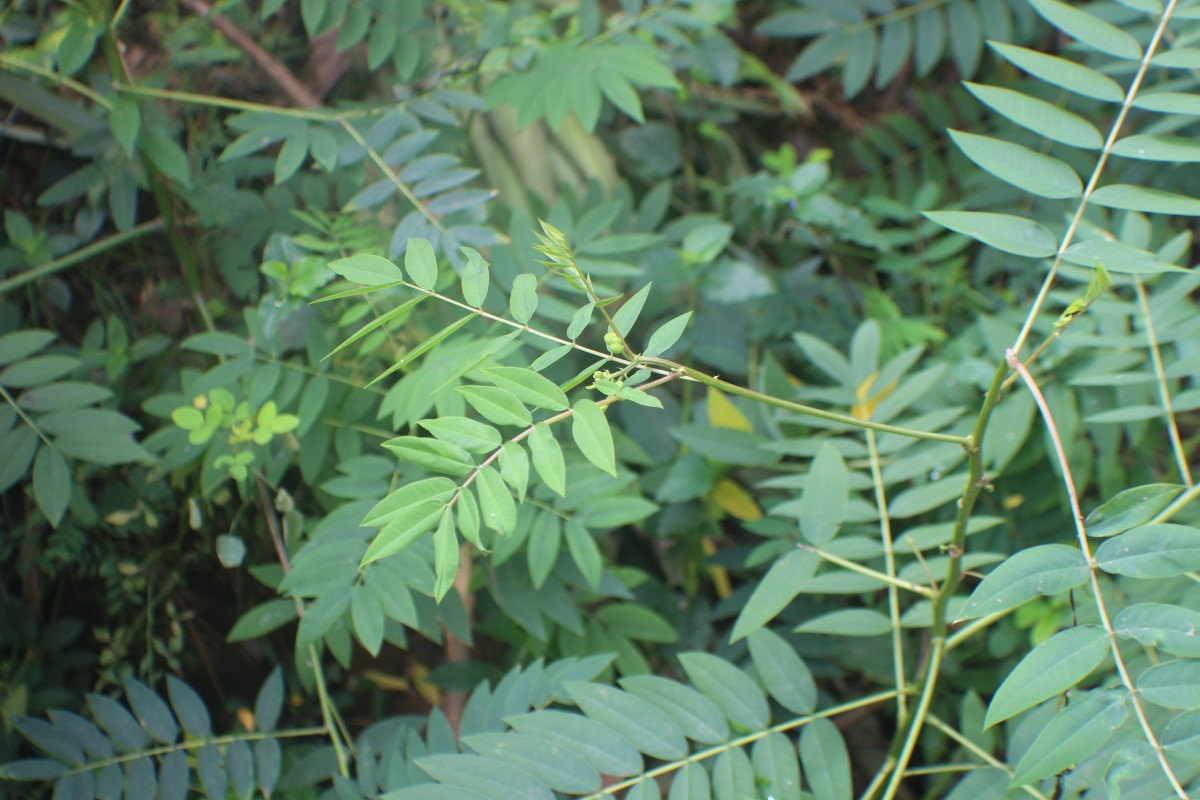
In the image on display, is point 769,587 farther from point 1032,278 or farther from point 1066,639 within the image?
point 1032,278

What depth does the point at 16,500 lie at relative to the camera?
150 cm

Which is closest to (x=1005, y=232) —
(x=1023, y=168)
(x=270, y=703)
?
(x=1023, y=168)

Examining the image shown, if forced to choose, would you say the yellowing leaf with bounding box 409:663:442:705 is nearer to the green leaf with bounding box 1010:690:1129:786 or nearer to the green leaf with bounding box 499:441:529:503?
the green leaf with bounding box 499:441:529:503

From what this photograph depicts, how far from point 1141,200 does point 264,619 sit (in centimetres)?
119

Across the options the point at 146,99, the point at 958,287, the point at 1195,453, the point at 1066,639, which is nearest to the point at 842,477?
the point at 1066,639

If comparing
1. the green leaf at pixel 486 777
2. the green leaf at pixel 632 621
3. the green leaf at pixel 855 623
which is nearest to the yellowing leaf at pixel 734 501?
the green leaf at pixel 632 621

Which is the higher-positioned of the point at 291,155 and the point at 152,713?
the point at 291,155

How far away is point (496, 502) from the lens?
692 millimetres

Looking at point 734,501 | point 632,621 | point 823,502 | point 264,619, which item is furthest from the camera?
point 734,501

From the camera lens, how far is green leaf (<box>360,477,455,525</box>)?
0.69 metres

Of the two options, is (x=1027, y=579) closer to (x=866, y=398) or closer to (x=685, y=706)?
(x=685, y=706)

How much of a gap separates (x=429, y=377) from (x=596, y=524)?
0.97 ft

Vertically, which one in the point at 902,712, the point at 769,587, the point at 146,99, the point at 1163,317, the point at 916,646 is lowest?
the point at 916,646

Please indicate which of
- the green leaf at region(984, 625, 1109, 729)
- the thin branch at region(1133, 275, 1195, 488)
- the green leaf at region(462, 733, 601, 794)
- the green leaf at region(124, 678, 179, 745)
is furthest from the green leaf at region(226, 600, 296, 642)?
the thin branch at region(1133, 275, 1195, 488)
